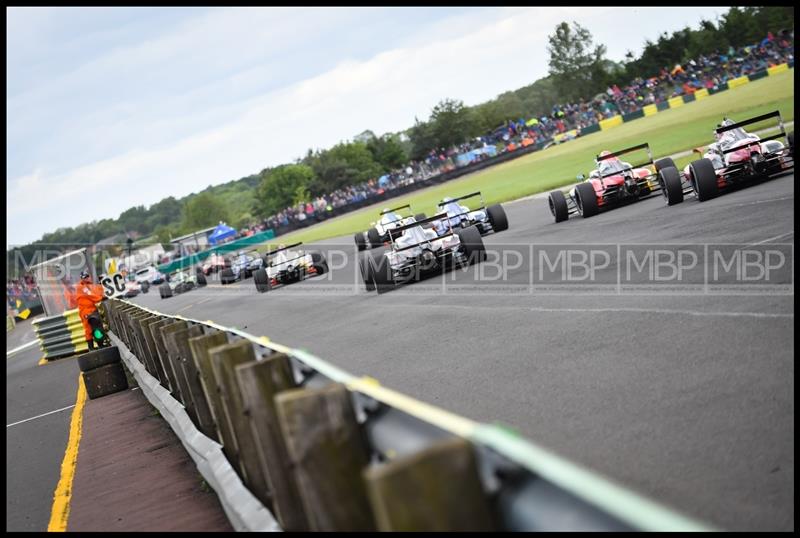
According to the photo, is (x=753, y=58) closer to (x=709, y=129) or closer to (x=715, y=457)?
(x=709, y=129)

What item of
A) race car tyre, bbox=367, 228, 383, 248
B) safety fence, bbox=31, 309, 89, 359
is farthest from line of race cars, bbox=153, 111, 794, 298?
safety fence, bbox=31, 309, 89, 359

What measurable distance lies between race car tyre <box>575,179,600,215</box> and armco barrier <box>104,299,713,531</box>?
16395mm

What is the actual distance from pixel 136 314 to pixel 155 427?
119 inches

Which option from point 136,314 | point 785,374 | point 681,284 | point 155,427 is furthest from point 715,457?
point 136,314

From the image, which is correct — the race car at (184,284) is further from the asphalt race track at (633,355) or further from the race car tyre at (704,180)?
the race car tyre at (704,180)

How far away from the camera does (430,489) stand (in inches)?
79.1

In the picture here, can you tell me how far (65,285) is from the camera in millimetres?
26891

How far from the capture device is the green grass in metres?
39.5

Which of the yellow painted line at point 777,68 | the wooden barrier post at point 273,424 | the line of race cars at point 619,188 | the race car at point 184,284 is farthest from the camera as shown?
the yellow painted line at point 777,68

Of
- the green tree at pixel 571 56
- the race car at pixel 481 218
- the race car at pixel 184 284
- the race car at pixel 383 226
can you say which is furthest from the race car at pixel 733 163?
the green tree at pixel 571 56

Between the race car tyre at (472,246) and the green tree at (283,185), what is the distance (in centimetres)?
14263

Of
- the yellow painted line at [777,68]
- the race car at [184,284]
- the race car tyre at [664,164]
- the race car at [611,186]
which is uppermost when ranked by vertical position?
the yellow painted line at [777,68]

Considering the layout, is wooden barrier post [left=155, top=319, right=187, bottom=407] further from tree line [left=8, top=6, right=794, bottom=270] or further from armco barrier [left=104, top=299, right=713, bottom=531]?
tree line [left=8, top=6, right=794, bottom=270]

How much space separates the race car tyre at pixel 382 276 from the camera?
17.6 metres
